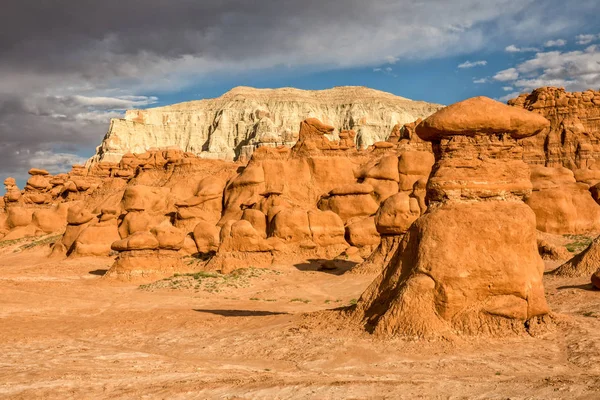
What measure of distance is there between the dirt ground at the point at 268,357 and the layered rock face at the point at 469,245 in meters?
0.45

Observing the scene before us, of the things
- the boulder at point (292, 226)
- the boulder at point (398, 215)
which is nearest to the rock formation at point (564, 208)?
the boulder at point (398, 215)

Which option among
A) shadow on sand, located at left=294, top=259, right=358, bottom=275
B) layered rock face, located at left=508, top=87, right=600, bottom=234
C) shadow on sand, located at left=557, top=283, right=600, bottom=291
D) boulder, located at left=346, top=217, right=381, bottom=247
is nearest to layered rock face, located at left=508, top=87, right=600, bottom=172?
layered rock face, located at left=508, top=87, right=600, bottom=234

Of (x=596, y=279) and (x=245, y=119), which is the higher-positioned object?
(x=245, y=119)

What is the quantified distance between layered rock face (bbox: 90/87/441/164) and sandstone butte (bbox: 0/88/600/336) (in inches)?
1478

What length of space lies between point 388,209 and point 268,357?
12.8m

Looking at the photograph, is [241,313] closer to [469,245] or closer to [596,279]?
[469,245]

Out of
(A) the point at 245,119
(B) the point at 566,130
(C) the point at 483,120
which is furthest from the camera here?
(A) the point at 245,119

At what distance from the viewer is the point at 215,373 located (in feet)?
24.4

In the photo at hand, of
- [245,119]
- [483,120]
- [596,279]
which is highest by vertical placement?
[245,119]

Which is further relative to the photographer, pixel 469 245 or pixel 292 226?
pixel 292 226

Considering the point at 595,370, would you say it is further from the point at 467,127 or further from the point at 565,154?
the point at 565,154

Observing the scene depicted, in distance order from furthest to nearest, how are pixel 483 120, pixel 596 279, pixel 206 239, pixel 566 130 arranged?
pixel 566 130, pixel 206 239, pixel 596 279, pixel 483 120

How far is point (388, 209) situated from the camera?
20.7 metres

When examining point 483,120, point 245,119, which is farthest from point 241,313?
point 245,119
